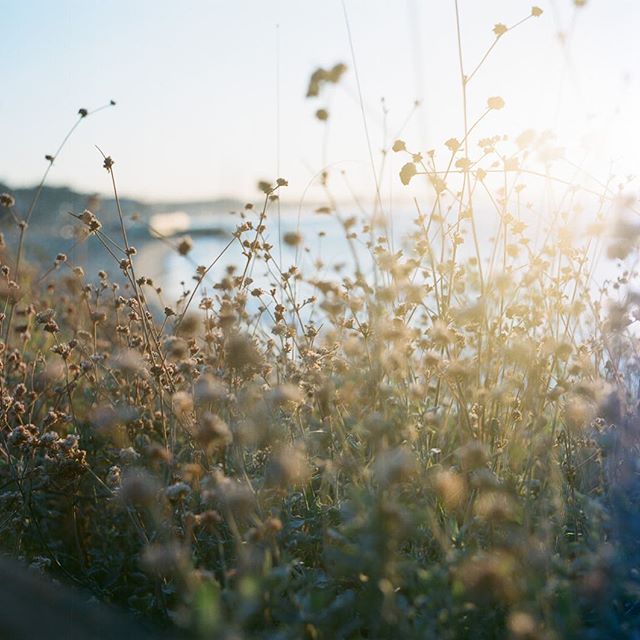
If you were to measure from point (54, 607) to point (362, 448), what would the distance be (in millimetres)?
1250

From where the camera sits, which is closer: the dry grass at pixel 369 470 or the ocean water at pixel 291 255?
the dry grass at pixel 369 470

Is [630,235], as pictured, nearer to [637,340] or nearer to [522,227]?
[522,227]

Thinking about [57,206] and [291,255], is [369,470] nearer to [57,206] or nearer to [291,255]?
[291,255]

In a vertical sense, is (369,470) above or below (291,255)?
below

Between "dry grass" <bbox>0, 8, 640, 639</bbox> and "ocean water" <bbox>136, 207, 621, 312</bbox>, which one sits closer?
"dry grass" <bbox>0, 8, 640, 639</bbox>

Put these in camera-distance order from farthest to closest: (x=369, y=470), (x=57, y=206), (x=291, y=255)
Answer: (x=57, y=206) < (x=291, y=255) < (x=369, y=470)

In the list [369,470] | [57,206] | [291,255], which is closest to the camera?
[369,470]

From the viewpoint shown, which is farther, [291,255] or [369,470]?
[291,255]

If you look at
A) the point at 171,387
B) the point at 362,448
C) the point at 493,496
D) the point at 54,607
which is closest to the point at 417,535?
the point at 493,496

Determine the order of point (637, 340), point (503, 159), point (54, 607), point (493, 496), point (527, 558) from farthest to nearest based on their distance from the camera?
point (637, 340) < point (503, 159) < point (493, 496) < point (527, 558) < point (54, 607)

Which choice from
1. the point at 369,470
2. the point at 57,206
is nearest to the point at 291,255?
the point at 369,470

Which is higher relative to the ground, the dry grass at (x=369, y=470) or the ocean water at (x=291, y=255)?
the ocean water at (x=291, y=255)

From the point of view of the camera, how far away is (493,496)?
1.66 metres

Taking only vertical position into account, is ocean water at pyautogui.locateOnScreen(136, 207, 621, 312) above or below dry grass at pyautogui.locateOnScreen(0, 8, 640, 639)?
above
